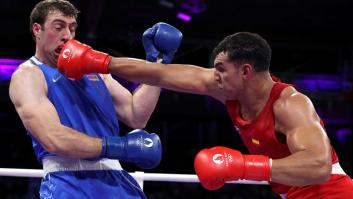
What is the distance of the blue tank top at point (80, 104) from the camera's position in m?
2.46

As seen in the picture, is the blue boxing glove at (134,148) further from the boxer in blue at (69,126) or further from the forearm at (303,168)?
the forearm at (303,168)

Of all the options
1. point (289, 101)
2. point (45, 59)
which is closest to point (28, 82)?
point (45, 59)

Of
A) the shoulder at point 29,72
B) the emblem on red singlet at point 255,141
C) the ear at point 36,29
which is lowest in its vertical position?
the emblem on red singlet at point 255,141

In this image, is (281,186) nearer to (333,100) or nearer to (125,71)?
(125,71)

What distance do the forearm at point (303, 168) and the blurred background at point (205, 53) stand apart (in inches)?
240

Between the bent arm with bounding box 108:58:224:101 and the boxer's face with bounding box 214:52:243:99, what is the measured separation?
0.06 m

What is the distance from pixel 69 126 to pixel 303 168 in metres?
1.01

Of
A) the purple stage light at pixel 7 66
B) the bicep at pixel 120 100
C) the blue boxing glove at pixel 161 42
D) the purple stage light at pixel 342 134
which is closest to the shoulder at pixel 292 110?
the blue boxing glove at pixel 161 42

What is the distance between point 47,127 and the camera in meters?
2.31

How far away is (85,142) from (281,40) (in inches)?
303

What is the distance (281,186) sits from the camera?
2.38 metres

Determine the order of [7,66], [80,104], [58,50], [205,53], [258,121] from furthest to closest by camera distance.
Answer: [205,53] < [7,66] < [58,50] < [80,104] < [258,121]

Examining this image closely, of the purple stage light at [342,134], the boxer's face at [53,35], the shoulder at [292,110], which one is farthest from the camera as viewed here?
the purple stage light at [342,134]

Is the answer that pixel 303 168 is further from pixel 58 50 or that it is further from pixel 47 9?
pixel 47 9
